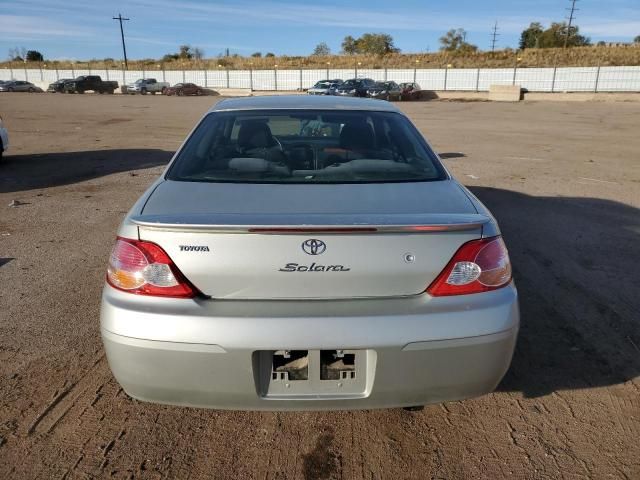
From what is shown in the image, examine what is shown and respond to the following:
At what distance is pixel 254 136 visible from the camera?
3416 millimetres

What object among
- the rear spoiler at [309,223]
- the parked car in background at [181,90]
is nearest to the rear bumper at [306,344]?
the rear spoiler at [309,223]

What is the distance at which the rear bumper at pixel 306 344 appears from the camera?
2.04m

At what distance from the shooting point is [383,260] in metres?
2.11

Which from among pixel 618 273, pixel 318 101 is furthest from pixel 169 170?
pixel 618 273

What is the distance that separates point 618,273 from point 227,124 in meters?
3.59

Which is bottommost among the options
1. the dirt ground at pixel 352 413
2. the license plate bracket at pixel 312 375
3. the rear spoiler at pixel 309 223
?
the dirt ground at pixel 352 413

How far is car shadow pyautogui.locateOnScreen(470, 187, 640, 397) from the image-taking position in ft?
10.3

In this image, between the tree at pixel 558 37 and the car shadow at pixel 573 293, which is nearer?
the car shadow at pixel 573 293

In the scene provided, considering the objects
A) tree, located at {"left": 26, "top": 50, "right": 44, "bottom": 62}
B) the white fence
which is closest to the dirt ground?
the white fence

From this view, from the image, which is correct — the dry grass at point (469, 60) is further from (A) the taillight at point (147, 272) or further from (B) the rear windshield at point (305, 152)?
(A) the taillight at point (147, 272)

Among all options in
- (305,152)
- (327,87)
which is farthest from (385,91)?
(305,152)

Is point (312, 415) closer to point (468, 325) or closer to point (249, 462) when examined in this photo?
point (249, 462)

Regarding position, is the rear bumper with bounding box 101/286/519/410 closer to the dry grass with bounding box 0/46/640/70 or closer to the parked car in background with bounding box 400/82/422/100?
the parked car in background with bounding box 400/82/422/100

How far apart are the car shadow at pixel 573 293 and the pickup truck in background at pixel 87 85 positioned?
5204cm
